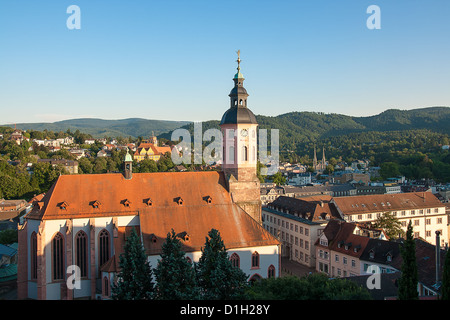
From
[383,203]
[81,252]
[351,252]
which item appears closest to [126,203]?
[81,252]

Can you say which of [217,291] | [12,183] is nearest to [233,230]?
[217,291]

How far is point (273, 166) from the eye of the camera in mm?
171125

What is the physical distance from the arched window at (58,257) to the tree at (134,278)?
10.9 metres

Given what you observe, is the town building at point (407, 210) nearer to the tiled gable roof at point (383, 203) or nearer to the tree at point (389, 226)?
the tiled gable roof at point (383, 203)

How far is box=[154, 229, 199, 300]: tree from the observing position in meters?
22.5

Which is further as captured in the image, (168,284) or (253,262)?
(253,262)

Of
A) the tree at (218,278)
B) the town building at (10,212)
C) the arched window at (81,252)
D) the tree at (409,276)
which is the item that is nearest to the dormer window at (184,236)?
the tree at (218,278)

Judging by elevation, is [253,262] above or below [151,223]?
below

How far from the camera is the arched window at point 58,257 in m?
32.3

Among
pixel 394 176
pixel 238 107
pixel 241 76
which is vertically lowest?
pixel 394 176
